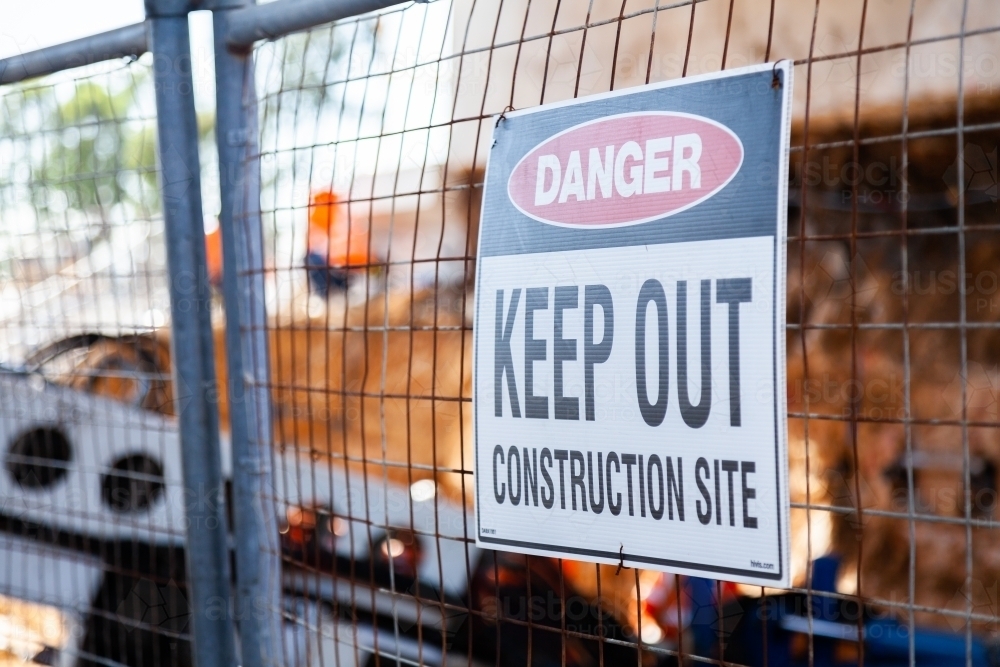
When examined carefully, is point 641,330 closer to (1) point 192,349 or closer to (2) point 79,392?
(1) point 192,349

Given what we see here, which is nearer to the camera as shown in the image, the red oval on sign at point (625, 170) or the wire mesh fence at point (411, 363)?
the red oval on sign at point (625, 170)

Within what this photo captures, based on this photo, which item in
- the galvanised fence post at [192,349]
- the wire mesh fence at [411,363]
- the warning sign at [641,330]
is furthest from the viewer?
the galvanised fence post at [192,349]

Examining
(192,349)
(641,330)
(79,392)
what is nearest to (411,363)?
(641,330)

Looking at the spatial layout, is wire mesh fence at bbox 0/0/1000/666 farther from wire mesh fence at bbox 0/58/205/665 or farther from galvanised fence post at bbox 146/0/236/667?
galvanised fence post at bbox 146/0/236/667

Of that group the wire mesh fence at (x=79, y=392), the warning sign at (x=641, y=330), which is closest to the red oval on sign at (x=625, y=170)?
the warning sign at (x=641, y=330)

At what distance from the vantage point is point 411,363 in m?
1.49

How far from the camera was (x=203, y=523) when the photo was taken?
185 cm

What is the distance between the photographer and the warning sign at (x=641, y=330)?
1.18 m

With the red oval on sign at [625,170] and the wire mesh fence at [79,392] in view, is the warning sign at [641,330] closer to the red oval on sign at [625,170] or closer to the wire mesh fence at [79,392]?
the red oval on sign at [625,170]

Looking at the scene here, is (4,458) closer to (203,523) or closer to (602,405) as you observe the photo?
(203,523)

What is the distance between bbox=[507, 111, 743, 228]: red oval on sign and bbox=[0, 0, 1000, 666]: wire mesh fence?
92 millimetres

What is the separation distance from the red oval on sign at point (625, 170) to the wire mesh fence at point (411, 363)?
0.30 ft

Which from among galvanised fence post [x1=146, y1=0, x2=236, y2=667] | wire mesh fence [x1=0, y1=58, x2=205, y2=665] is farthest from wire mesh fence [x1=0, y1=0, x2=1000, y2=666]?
galvanised fence post [x1=146, y1=0, x2=236, y2=667]

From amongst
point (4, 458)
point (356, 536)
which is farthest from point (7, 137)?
point (356, 536)
